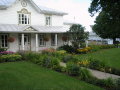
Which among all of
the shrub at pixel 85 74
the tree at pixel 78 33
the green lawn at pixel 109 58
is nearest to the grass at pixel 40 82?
the shrub at pixel 85 74

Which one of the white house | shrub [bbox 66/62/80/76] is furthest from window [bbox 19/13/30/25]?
shrub [bbox 66/62/80/76]

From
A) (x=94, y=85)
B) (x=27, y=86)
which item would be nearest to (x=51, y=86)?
(x=27, y=86)

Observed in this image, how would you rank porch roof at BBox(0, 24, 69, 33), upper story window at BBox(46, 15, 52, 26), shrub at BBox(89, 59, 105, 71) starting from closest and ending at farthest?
shrub at BBox(89, 59, 105, 71) < porch roof at BBox(0, 24, 69, 33) < upper story window at BBox(46, 15, 52, 26)

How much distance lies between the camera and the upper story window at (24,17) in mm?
22344

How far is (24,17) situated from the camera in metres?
22.5

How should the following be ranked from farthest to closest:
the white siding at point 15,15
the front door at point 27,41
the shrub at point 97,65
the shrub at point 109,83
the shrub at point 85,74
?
the front door at point 27,41 < the white siding at point 15,15 < the shrub at point 97,65 < the shrub at point 85,74 < the shrub at point 109,83

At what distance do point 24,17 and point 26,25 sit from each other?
1.13 m

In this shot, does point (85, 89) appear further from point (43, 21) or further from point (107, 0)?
point (43, 21)

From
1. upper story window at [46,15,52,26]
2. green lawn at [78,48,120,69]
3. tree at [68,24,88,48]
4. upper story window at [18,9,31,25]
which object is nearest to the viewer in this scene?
green lawn at [78,48,120,69]

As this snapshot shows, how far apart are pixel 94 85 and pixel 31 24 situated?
652 inches

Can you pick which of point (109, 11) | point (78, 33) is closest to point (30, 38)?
point (78, 33)

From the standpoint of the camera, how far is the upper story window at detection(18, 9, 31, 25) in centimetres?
2234

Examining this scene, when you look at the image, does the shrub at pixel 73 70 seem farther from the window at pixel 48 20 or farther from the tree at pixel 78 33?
the window at pixel 48 20

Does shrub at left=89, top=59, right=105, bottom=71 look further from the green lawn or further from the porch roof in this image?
the porch roof
